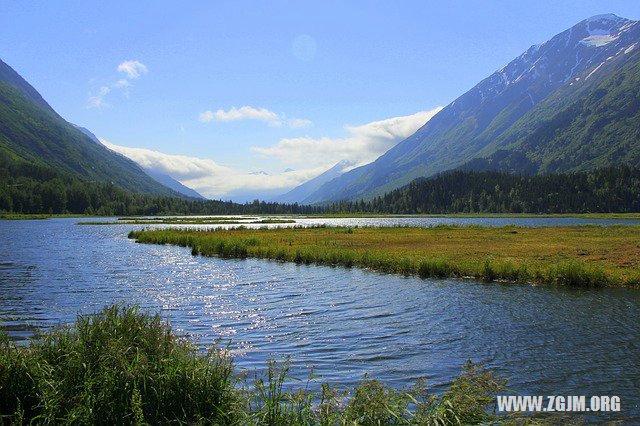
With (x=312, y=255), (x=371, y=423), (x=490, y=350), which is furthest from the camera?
(x=312, y=255)

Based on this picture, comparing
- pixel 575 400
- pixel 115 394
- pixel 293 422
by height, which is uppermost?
pixel 115 394

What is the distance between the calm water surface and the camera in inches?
566

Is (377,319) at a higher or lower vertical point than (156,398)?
lower

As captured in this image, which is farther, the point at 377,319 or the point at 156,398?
the point at 377,319

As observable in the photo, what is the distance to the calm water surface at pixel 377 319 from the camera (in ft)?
47.2

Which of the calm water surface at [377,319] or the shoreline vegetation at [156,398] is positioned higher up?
the shoreline vegetation at [156,398]

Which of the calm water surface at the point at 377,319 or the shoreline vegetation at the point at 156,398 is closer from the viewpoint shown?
the shoreline vegetation at the point at 156,398

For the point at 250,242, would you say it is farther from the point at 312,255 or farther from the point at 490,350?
the point at 490,350

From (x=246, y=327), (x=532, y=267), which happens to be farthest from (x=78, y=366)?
(x=532, y=267)

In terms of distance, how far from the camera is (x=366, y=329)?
1945 centimetres

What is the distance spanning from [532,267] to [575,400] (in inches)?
949

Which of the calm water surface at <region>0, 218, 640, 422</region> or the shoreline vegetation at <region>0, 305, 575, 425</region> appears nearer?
the shoreline vegetation at <region>0, 305, 575, 425</region>

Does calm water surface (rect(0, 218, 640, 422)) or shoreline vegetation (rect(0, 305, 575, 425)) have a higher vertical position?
shoreline vegetation (rect(0, 305, 575, 425))

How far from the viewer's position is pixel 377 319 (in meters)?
21.3
